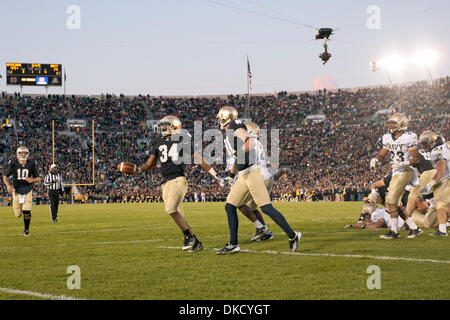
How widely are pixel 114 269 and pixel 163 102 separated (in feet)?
176

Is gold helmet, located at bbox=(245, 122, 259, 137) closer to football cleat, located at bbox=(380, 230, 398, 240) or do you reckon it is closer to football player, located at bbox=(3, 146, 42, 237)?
football cleat, located at bbox=(380, 230, 398, 240)

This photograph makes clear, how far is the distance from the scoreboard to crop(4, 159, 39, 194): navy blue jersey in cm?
4289

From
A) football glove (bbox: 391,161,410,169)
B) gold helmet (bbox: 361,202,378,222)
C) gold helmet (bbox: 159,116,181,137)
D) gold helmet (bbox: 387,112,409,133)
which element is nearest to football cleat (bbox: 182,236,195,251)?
gold helmet (bbox: 159,116,181,137)

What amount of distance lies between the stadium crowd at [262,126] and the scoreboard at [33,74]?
94.2 inches

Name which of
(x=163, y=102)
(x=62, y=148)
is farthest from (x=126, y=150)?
(x=163, y=102)

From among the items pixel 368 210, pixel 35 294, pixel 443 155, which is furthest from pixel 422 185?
pixel 35 294

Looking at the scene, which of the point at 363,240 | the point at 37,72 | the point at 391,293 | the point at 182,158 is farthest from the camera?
the point at 37,72

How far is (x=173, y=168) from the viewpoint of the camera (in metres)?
8.75

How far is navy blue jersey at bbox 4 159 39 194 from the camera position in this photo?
1239 centimetres

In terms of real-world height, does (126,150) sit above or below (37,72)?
below

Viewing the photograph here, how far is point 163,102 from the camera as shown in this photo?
196 ft
